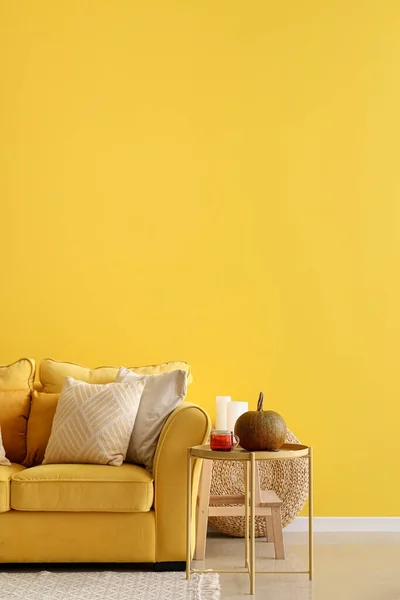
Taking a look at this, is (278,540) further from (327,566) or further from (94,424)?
(94,424)

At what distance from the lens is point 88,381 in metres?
4.32

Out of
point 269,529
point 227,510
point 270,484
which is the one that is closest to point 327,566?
point 269,529

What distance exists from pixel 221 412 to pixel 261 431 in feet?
2.92

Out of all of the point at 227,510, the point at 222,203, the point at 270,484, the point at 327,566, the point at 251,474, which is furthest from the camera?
the point at 222,203

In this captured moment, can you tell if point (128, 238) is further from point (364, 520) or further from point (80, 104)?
point (364, 520)

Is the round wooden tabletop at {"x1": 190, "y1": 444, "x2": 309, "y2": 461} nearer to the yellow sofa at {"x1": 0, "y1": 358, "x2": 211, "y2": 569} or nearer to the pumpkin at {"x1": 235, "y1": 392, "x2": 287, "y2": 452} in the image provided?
the pumpkin at {"x1": 235, "y1": 392, "x2": 287, "y2": 452}

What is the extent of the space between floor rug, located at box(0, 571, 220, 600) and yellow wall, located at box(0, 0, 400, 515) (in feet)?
4.44

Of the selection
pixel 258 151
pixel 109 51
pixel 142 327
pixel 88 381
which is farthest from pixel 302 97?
pixel 88 381

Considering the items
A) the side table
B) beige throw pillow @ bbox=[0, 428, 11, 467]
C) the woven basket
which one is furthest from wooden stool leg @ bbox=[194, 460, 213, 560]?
beige throw pillow @ bbox=[0, 428, 11, 467]

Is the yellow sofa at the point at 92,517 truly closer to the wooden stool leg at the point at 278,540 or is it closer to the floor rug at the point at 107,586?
the floor rug at the point at 107,586

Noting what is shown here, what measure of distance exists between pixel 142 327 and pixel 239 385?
634 mm

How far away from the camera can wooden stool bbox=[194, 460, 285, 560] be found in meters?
3.99

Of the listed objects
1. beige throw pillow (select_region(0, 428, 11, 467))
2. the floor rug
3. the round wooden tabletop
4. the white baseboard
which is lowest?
the white baseboard

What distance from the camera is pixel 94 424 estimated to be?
387 cm
